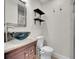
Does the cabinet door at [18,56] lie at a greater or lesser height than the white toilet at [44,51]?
greater

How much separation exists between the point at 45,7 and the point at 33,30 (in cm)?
113

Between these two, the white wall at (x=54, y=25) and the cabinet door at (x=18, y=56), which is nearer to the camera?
the cabinet door at (x=18, y=56)

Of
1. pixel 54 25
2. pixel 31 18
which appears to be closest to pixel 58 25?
pixel 54 25

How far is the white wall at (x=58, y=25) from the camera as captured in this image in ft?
8.84

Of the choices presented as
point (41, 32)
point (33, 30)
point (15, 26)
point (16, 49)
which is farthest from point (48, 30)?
point (16, 49)

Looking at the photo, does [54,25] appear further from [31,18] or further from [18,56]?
[18,56]

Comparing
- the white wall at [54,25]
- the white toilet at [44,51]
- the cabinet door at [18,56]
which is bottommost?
the white toilet at [44,51]

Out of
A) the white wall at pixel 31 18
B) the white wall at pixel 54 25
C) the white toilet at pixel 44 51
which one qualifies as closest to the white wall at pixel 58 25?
the white wall at pixel 54 25

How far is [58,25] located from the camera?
3.02 metres

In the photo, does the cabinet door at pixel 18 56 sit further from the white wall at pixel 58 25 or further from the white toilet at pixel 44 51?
the white wall at pixel 58 25

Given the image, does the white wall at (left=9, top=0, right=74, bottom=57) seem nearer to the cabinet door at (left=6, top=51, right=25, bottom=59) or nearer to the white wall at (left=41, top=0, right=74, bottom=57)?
the white wall at (left=41, top=0, right=74, bottom=57)

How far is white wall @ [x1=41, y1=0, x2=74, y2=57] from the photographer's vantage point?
8.84 ft

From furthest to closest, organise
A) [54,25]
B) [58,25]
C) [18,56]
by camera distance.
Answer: [54,25]
[58,25]
[18,56]
